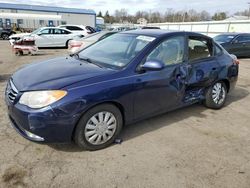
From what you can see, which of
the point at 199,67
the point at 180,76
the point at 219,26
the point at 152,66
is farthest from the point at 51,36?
the point at 219,26

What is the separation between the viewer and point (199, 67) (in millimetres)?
4344

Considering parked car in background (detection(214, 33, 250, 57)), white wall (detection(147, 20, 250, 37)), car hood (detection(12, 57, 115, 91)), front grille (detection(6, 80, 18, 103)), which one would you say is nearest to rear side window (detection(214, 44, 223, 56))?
car hood (detection(12, 57, 115, 91))

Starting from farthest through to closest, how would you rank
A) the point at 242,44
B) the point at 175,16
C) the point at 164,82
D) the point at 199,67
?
1. the point at 175,16
2. the point at 242,44
3. the point at 199,67
4. the point at 164,82

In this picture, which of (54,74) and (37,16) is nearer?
(54,74)

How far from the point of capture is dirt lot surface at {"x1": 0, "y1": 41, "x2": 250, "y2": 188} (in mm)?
2754

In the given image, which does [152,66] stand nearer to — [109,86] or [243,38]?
[109,86]

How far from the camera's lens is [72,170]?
289cm

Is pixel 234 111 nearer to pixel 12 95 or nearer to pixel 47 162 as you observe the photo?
pixel 47 162

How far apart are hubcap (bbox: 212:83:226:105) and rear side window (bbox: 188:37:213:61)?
67 cm

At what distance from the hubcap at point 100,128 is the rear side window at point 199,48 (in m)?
1.87

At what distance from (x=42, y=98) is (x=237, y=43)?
1241cm

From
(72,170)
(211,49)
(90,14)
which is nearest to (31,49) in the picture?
(211,49)

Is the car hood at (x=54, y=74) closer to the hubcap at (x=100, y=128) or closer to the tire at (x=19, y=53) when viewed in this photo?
the hubcap at (x=100, y=128)

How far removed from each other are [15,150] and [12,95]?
2.40 ft
